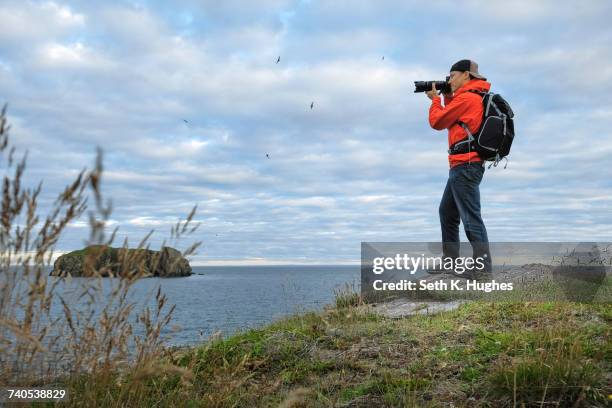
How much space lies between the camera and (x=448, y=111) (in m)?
7.70

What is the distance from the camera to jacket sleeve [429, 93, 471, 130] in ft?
25.3

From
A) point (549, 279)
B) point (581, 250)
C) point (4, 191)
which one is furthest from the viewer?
point (581, 250)

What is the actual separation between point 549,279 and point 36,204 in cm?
945

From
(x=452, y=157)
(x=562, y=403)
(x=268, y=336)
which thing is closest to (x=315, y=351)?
(x=268, y=336)

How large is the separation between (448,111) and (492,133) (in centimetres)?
73

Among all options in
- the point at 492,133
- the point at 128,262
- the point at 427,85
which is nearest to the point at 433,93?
the point at 427,85

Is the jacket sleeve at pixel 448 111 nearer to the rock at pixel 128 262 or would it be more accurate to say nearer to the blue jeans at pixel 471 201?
the blue jeans at pixel 471 201

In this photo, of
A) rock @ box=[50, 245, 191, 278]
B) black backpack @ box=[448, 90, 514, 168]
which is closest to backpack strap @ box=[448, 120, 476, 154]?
black backpack @ box=[448, 90, 514, 168]

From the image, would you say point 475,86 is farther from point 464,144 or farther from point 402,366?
point 402,366

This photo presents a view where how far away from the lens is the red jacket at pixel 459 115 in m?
7.73

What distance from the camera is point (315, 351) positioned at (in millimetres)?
4891

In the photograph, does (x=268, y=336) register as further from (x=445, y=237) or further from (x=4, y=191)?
(x=445, y=237)

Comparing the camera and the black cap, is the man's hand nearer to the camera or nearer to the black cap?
the camera

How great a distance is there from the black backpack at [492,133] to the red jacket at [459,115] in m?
0.07
